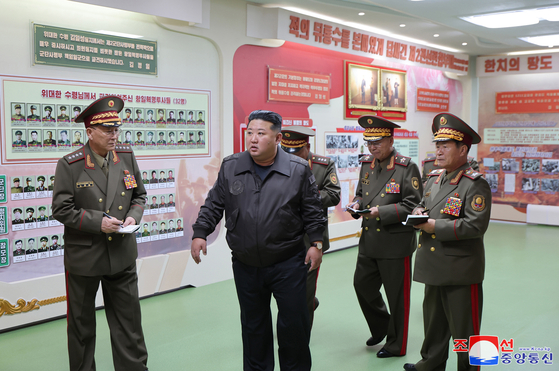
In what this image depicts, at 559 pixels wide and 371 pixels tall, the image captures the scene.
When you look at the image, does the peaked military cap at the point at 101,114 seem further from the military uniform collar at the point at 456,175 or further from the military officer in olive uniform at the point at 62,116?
the military uniform collar at the point at 456,175

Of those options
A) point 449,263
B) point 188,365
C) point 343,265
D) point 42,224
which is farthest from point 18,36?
point 343,265

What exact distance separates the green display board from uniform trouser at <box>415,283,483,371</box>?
378 cm

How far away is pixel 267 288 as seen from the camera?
2.85 m

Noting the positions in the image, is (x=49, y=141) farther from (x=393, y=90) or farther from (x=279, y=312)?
(x=393, y=90)

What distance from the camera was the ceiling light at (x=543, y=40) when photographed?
27.0 feet

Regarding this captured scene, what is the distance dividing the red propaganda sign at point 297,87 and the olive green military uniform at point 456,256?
155 inches

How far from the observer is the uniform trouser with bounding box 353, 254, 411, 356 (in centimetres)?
382

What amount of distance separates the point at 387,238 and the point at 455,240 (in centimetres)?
75

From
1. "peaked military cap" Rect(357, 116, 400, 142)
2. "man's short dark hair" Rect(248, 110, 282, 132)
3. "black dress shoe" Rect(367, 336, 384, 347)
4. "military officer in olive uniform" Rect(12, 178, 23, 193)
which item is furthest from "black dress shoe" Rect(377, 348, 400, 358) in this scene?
"military officer in olive uniform" Rect(12, 178, 23, 193)

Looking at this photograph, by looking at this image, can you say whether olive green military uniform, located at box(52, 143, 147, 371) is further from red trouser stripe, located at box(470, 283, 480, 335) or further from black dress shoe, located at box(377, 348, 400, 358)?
red trouser stripe, located at box(470, 283, 480, 335)

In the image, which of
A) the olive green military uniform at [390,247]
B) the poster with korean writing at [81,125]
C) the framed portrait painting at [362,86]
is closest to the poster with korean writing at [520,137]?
the framed portrait painting at [362,86]

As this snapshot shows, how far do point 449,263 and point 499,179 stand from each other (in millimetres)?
8726

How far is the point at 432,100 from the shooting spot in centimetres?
1007

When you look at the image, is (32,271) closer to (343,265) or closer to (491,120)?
(343,265)
